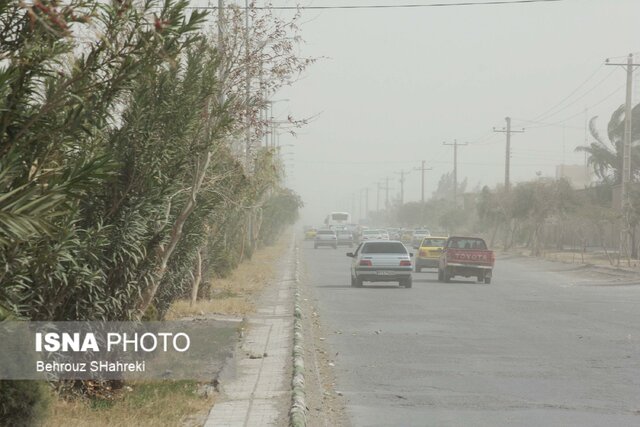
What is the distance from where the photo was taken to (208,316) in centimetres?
2341

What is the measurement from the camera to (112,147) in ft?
41.2

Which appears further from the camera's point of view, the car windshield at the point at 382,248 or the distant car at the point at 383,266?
the car windshield at the point at 382,248

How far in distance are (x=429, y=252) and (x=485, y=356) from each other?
33.1 m

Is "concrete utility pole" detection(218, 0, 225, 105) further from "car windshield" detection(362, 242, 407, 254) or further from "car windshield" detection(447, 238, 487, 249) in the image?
"car windshield" detection(447, 238, 487, 249)

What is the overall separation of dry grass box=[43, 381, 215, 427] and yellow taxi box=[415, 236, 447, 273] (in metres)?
37.8

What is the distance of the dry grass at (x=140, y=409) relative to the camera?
11.0 metres

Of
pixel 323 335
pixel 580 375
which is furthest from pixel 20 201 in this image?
pixel 323 335

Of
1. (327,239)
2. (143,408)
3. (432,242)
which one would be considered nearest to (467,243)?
(432,242)

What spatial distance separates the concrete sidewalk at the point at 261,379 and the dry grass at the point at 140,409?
270 millimetres

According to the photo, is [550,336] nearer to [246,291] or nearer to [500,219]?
[246,291]

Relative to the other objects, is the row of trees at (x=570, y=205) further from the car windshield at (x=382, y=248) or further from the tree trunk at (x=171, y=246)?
the tree trunk at (x=171, y=246)

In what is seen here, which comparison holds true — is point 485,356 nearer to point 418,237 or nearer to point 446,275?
point 446,275

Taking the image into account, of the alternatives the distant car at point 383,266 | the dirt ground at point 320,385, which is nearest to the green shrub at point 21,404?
the dirt ground at point 320,385

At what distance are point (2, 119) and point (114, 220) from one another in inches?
205
